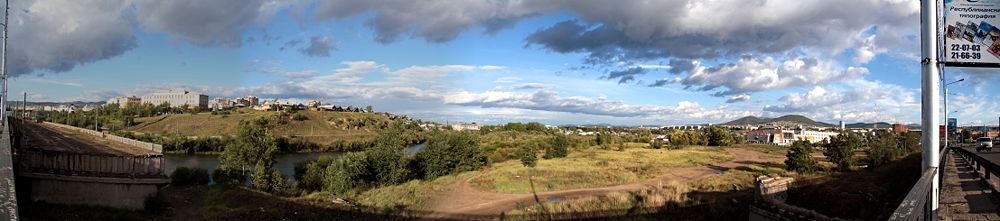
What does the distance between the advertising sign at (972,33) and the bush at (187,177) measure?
119 ft

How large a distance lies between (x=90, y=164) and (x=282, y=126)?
96.9m

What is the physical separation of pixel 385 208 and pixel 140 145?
979 centimetres

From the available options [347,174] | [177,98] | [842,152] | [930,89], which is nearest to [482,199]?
[347,174]

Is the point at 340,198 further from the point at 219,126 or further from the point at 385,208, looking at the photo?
the point at 219,126

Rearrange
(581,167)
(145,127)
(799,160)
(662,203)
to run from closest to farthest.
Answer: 1. (662,203)
2. (799,160)
3. (581,167)
4. (145,127)

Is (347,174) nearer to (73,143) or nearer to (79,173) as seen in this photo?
(73,143)

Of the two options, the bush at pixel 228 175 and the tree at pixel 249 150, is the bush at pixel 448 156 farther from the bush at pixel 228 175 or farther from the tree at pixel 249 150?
the bush at pixel 228 175

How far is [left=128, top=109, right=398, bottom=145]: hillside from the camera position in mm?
92375

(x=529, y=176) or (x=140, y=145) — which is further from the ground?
(x=140, y=145)

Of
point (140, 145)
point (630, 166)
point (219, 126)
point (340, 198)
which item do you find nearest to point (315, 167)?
point (340, 198)

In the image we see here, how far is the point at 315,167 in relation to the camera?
36875 mm

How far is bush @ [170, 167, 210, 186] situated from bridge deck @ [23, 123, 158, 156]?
11.7 m

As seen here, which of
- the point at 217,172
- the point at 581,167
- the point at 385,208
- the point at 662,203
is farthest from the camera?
the point at 581,167

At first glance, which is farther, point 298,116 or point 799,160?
point 298,116
